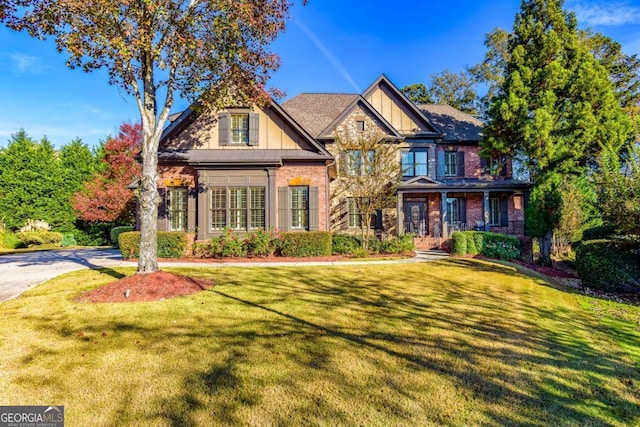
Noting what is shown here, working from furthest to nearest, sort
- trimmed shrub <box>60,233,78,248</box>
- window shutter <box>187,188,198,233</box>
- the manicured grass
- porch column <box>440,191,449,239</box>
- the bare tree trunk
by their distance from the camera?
1. trimmed shrub <box>60,233,78,248</box>
2. porch column <box>440,191,449,239</box>
3. window shutter <box>187,188,198,233</box>
4. the bare tree trunk
5. the manicured grass

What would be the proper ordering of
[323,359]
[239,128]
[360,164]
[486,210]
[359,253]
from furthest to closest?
[486,210] < [360,164] < [239,128] < [359,253] < [323,359]

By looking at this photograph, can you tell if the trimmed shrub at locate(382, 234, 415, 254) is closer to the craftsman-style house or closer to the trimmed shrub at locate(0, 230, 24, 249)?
the craftsman-style house

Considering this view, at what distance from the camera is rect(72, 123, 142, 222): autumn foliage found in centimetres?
2211

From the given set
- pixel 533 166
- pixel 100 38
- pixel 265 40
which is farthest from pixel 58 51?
pixel 533 166

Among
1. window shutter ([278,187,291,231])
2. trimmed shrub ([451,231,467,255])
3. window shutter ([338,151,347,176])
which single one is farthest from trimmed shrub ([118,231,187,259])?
trimmed shrub ([451,231,467,255])

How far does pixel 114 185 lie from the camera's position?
74.2 feet

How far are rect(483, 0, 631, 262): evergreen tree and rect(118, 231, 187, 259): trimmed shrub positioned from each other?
16.3 m

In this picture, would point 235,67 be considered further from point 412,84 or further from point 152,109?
point 412,84

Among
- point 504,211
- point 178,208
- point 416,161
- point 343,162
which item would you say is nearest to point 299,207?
point 343,162

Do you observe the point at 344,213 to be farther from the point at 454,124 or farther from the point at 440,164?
the point at 454,124

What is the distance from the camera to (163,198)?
1441 centimetres

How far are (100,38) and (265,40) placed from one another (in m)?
4.20

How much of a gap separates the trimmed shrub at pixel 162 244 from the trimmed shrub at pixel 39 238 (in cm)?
1386

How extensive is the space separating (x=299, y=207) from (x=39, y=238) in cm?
2004
